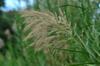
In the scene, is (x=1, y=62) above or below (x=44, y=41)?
below

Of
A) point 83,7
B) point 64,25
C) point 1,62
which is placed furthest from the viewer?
point 1,62

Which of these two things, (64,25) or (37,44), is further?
(37,44)

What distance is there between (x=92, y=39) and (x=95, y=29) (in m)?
0.07

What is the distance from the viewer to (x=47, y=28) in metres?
2.82

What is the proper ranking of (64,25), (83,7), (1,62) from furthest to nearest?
(1,62) → (83,7) → (64,25)

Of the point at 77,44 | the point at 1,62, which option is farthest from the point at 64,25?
the point at 1,62

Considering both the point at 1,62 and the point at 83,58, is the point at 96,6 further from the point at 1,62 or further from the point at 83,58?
the point at 1,62

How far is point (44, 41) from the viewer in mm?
2896

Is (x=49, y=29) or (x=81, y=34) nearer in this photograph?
(x=49, y=29)

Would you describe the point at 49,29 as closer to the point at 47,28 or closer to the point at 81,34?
the point at 47,28

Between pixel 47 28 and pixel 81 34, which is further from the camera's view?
pixel 81 34

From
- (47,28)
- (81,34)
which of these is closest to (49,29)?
(47,28)

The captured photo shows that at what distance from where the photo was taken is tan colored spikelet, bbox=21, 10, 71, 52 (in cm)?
269

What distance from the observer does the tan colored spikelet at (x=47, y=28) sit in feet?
8.84
